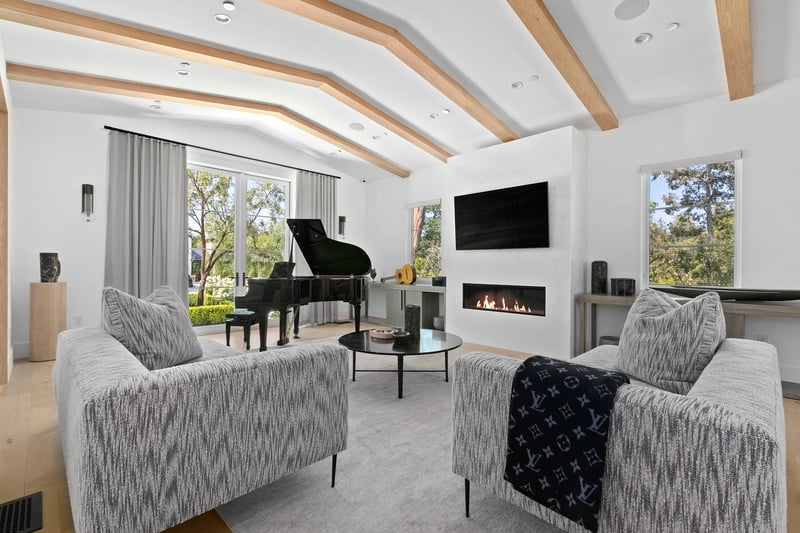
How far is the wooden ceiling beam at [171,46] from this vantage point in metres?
2.78

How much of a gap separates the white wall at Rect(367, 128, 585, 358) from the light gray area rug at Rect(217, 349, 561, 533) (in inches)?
96.1

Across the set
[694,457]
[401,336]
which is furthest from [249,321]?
[694,457]

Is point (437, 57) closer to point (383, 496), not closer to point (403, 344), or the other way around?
point (403, 344)

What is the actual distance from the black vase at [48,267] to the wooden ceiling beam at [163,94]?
5.53 ft

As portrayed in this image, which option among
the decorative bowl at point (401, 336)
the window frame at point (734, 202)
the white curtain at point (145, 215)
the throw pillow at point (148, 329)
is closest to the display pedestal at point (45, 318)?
the white curtain at point (145, 215)

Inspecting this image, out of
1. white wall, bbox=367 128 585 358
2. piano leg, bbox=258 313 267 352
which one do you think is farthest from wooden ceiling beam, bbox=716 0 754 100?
piano leg, bbox=258 313 267 352

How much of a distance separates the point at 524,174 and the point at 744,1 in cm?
238

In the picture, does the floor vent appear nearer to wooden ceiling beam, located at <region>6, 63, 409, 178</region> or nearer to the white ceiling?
the white ceiling

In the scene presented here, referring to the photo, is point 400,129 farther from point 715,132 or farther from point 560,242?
point 715,132

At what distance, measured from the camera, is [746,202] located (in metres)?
3.67

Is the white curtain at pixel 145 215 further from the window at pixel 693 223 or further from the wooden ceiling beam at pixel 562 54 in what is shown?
the window at pixel 693 223

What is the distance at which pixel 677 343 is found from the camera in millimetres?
1822

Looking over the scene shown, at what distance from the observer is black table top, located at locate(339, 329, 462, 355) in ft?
9.86

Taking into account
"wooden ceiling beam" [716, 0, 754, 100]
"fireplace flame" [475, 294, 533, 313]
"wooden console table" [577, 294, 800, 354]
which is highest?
"wooden ceiling beam" [716, 0, 754, 100]
